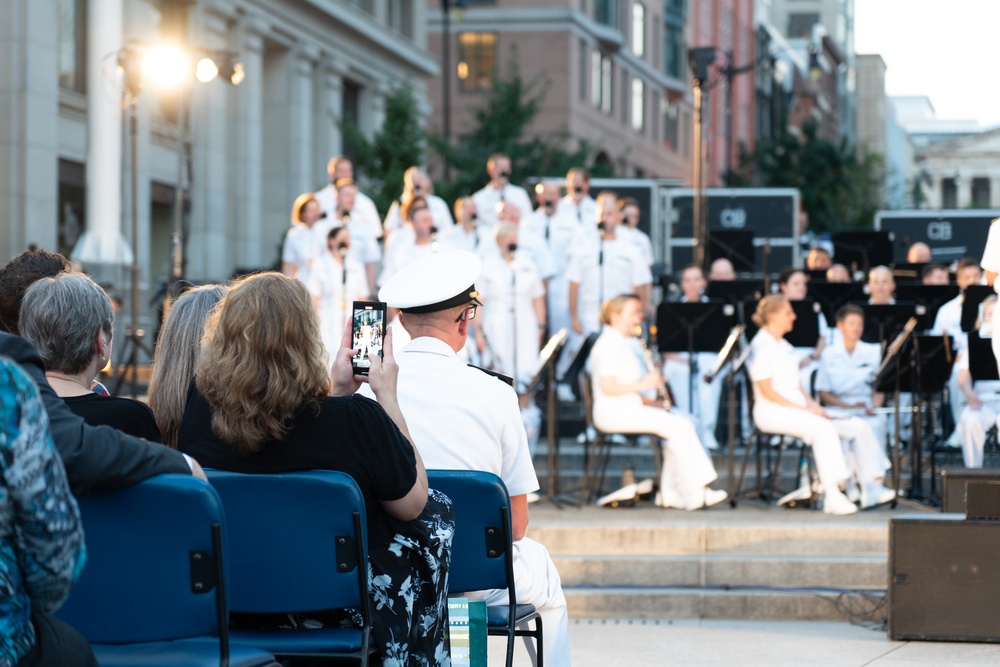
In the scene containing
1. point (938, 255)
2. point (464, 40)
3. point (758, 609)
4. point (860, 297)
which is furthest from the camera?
point (464, 40)

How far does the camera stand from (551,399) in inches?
441

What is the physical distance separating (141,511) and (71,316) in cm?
63

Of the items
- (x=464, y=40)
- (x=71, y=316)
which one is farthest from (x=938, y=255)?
(x=464, y=40)

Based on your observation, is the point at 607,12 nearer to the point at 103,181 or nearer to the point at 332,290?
the point at 103,181

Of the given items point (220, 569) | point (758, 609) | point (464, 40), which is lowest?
point (758, 609)

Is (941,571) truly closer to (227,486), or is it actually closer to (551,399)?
(551,399)

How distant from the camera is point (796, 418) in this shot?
1107cm

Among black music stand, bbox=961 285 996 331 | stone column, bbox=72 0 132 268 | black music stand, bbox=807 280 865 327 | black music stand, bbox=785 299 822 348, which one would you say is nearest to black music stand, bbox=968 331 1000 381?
black music stand, bbox=961 285 996 331

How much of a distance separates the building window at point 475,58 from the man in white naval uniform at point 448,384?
151 ft

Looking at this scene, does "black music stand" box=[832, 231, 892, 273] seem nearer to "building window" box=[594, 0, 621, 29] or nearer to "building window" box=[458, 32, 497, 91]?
"building window" box=[458, 32, 497, 91]

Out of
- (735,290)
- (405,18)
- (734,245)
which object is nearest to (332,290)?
(735,290)

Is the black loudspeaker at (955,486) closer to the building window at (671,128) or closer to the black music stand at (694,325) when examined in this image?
the black music stand at (694,325)

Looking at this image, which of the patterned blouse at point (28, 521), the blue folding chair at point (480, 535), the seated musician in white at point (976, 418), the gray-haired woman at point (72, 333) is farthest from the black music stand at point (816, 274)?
the patterned blouse at point (28, 521)

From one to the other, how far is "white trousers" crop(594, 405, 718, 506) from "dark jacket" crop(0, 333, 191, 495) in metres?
7.44
